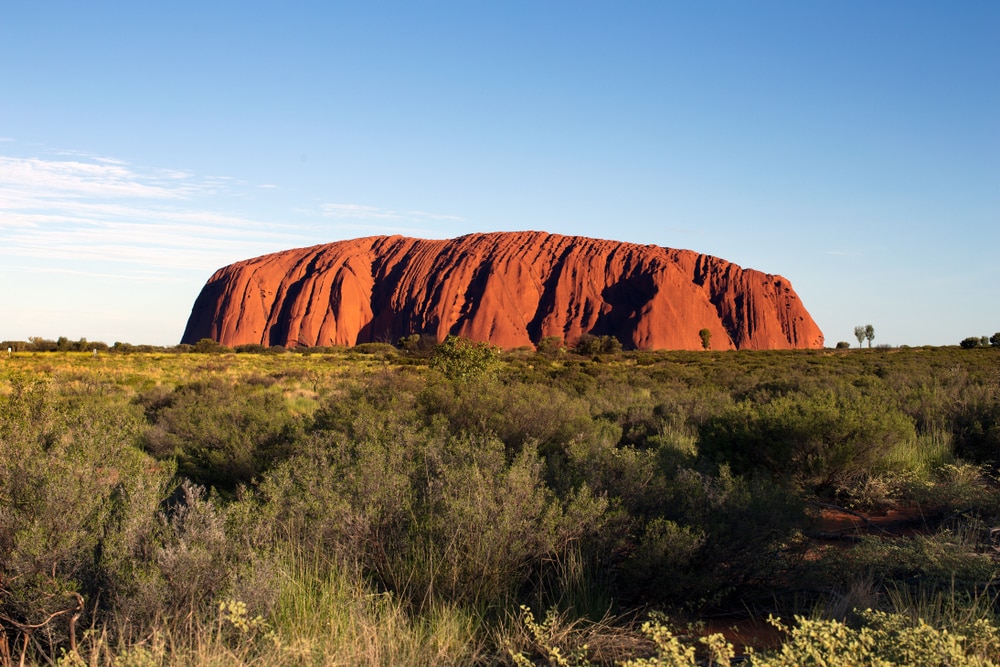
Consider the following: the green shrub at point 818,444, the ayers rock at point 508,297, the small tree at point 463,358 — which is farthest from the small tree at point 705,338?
the green shrub at point 818,444

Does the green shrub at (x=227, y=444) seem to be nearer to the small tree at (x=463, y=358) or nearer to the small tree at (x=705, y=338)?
the small tree at (x=463, y=358)

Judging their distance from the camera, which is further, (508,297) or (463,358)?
(508,297)

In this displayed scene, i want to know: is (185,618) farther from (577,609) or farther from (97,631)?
(577,609)

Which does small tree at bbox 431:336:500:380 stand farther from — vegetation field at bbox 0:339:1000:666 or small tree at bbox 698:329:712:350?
small tree at bbox 698:329:712:350

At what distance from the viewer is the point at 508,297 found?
300 feet

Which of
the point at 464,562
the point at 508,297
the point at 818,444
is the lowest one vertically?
the point at 464,562

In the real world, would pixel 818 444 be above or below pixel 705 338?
below

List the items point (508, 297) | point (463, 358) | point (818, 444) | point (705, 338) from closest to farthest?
point (818, 444)
point (463, 358)
point (705, 338)
point (508, 297)

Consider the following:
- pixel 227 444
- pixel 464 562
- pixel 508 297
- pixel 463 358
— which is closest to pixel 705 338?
pixel 508 297

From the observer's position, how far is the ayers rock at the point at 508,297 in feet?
292

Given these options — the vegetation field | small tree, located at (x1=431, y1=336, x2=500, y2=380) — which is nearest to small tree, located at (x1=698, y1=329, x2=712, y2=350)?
small tree, located at (x1=431, y1=336, x2=500, y2=380)

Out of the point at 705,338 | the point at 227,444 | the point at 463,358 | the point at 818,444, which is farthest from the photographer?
the point at 705,338

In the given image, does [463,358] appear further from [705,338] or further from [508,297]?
[705,338]

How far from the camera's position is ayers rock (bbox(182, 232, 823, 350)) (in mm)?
89125
